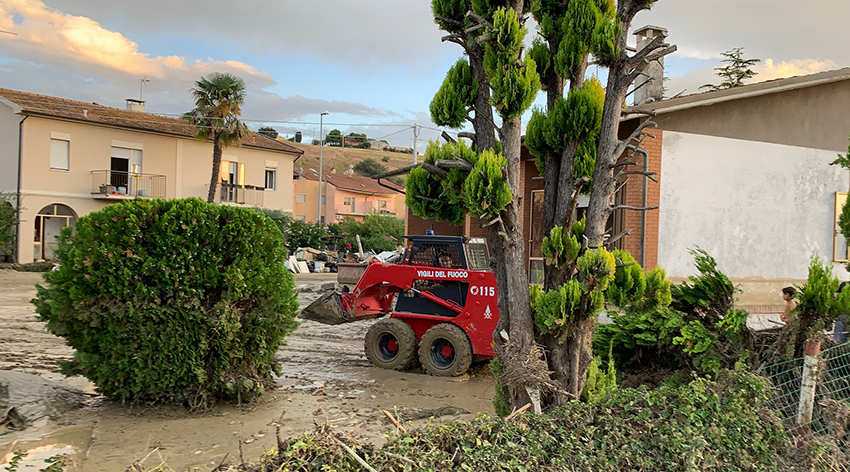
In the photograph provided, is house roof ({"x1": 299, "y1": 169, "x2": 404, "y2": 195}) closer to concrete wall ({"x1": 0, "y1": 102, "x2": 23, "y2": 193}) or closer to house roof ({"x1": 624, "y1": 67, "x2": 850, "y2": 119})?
concrete wall ({"x1": 0, "y1": 102, "x2": 23, "y2": 193})

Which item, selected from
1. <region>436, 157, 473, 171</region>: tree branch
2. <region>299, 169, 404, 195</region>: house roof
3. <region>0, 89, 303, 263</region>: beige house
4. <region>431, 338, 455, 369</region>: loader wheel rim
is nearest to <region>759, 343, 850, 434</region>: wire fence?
<region>436, 157, 473, 171</region>: tree branch

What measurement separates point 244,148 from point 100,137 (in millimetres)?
8209

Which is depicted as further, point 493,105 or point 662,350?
point 662,350

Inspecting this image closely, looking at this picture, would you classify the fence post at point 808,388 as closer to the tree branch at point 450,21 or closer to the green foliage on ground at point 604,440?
the green foliage on ground at point 604,440

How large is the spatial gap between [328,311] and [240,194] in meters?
28.2

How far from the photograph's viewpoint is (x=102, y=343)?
6312 millimetres

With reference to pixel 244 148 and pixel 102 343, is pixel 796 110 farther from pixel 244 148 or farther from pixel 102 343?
pixel 244 148

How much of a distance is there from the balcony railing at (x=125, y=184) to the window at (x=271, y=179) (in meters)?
7.02

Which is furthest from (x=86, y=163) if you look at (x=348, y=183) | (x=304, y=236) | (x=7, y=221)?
(x=348, y=183)

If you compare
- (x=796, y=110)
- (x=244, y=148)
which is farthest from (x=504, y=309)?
(x=244, y=148)

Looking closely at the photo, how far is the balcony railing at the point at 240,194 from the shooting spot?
119ft

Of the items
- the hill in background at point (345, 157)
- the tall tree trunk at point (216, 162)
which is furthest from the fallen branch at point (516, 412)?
the hill in background at point (345, 157)

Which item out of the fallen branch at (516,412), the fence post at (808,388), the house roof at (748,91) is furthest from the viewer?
the house roof at (748,91)

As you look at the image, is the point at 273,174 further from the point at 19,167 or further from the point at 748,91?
the point at 748,91
